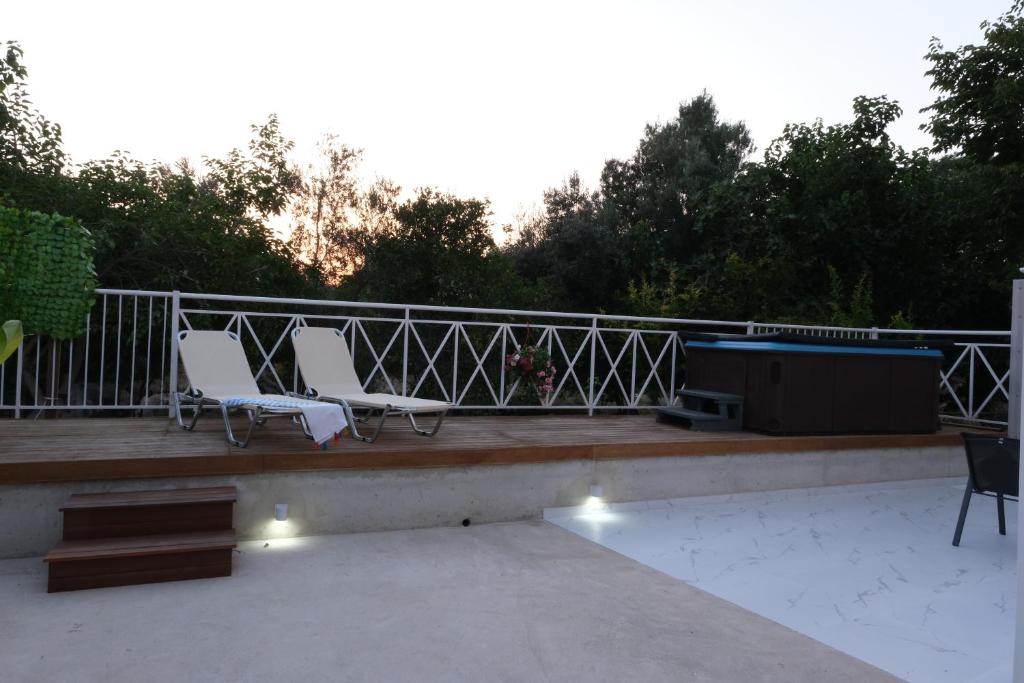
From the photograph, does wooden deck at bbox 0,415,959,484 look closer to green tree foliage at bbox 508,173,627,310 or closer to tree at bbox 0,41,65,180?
tree at bbox 0,41,65,180

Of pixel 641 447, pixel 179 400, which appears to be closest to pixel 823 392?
pixel 641 447

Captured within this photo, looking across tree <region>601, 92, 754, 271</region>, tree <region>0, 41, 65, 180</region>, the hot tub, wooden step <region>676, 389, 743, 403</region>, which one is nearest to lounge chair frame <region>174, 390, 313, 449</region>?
wooden step <region>676, 389, 743, 403</region>

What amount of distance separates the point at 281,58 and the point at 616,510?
8820 millimetres

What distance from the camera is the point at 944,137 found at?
1142 centimetres

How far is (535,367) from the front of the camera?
20.2ft

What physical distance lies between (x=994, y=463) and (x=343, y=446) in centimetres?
356

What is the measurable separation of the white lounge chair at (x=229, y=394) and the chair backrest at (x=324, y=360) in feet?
0.96

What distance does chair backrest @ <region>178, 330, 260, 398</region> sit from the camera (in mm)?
4477

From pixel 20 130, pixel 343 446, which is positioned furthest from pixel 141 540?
pixel 20 130

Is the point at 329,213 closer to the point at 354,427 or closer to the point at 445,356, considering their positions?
the point at 445,356

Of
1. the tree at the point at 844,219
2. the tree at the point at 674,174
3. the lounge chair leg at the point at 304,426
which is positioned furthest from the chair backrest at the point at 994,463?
the tree at the point at 674,174

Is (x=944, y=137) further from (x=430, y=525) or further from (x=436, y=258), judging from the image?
(x=430, y=525)

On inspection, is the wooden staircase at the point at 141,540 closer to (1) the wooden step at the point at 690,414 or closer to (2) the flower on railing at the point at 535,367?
(2) the flower on railing at the point at 535,367

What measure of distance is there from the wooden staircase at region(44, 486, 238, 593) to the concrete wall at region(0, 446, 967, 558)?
251 mm
